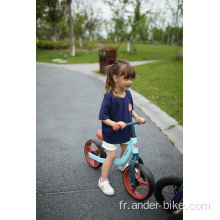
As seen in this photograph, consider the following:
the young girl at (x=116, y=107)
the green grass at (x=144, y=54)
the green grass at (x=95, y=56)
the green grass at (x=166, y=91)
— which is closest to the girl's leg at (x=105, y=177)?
the young girl at (x=116, y=107)

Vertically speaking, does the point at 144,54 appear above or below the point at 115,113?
above

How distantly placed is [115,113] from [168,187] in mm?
958

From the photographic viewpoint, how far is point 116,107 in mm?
2105

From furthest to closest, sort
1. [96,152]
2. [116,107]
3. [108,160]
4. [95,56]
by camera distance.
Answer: [95,56], [96,152], [108,160], [116,107]

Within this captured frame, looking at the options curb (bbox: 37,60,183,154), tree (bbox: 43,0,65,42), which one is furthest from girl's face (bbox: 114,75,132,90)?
tree (bbox: 43,0,65,42)

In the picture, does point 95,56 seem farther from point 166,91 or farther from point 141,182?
point 141,182

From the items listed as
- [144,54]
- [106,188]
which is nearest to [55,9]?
[144,54]

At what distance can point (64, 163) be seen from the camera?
296cm

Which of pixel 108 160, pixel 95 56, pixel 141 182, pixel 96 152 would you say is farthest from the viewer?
pixel 95 56

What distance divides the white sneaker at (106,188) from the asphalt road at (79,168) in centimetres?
5

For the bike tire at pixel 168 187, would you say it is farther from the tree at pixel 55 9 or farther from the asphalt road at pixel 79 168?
the tree at pixel 55 9
